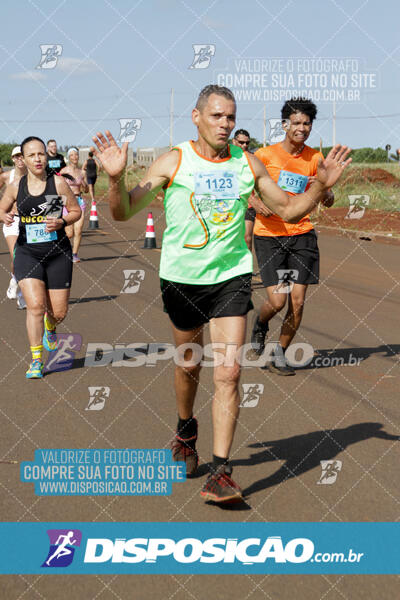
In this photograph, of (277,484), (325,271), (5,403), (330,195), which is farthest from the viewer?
(325,271)

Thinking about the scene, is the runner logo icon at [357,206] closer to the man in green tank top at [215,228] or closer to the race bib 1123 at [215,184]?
the man in green tank top at [215,228]

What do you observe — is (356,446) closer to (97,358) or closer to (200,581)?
(200,581)

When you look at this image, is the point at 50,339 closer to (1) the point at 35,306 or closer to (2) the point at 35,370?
(1) the point at 35,306

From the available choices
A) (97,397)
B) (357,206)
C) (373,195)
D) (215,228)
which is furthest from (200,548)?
(373,195)

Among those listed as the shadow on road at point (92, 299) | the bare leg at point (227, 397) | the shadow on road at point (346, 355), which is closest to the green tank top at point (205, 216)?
the bare leg at point (227, 397)

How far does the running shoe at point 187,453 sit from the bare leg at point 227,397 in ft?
1.32

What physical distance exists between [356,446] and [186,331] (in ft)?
4.81

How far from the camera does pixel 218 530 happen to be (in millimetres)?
4090

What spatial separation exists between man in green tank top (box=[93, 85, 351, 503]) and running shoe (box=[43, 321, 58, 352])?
3.28m

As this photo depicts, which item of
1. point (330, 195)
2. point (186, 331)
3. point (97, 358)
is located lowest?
point (97, 358)

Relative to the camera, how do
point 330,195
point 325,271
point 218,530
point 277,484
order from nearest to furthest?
point 218,530 < point 277,484 < point 330,195 < point 325,271

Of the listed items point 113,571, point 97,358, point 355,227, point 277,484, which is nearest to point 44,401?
point 97,358

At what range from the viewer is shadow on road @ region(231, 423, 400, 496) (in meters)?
4.89

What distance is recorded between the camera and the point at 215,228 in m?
4.58
